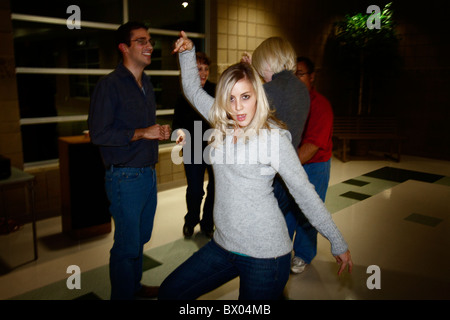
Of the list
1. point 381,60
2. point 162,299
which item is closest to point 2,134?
point 162,299

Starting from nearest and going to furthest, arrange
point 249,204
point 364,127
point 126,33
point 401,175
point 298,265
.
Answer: point 249,204, point 126,33, point 298,265, point 401,175, point 364,127

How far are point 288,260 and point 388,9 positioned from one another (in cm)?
692

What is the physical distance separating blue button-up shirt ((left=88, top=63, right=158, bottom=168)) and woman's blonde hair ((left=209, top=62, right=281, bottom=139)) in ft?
2.26

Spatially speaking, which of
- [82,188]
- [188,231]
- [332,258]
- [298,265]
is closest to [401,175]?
[332,258]

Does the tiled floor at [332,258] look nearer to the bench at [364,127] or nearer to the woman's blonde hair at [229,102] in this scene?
the woman's blonde hair at [229,102]

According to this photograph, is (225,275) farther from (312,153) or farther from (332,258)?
(332,258)

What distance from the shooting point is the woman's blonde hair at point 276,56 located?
5.92 feet

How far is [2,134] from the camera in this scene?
3.46 metres

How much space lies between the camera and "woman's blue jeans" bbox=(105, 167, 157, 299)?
6.25 feet

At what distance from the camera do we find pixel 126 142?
6.21ft

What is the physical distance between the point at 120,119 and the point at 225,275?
100cm

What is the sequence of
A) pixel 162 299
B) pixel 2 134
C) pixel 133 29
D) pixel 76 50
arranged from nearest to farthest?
pixel 162 299
pixel 133 29
pixel 2 134
pixel 76 50

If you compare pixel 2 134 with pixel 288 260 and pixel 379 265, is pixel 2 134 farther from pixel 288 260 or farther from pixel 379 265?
pixel 379 265
